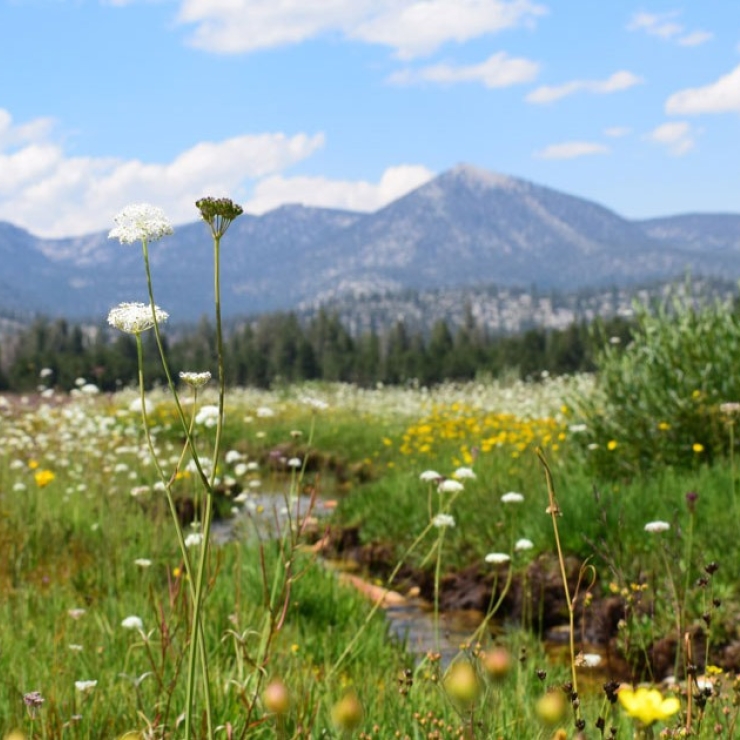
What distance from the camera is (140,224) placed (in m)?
1.84

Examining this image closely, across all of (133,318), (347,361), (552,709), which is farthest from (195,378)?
(347,361)

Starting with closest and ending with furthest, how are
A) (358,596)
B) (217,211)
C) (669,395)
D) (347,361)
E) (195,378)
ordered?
(217,211), (195,378), (358,596), (669,395), (347,361)

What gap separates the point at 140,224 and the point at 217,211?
0.25m

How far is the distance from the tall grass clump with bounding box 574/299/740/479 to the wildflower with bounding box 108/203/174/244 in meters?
6.68

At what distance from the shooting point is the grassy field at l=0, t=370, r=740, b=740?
2.77 meters

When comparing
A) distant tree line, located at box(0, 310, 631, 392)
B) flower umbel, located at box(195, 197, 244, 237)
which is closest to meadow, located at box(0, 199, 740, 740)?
flower umbel, located at box(195, 197, 244, 237)

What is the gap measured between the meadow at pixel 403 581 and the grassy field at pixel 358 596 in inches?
1.0

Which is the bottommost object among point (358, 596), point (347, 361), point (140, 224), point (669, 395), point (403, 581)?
point (347, 361)

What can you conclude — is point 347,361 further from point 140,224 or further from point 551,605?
point 140,224

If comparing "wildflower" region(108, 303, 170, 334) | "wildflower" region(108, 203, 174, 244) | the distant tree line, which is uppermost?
"wildflower" region(108, 203, 174, 244)

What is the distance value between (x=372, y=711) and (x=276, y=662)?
82cm

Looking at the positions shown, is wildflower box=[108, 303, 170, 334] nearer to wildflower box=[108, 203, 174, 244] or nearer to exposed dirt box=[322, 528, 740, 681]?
wildflower box=[108, 203, 174, 244]

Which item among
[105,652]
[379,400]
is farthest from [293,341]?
[105,652]

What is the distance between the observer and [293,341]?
237ft
